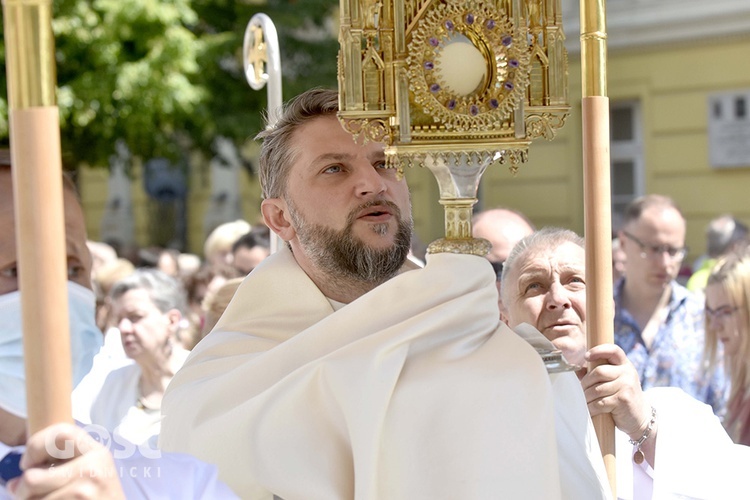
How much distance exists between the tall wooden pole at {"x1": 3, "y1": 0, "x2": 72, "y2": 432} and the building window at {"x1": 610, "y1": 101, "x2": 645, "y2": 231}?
10.9 meters

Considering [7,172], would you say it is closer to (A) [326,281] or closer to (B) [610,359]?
(A) [326,281]

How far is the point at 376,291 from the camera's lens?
2146mm

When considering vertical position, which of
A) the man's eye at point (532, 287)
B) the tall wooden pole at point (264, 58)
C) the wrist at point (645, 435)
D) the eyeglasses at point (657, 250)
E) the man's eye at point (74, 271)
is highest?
the tall wooden pole at point (264, 58)

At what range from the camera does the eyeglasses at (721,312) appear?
440 centimetres

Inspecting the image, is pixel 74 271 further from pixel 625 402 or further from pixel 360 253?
pixel 625 402

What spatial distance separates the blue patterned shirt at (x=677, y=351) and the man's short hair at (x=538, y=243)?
1272 mm

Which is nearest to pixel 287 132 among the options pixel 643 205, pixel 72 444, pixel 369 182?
pixel 369 182

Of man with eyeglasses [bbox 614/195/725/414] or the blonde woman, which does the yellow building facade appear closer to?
man with eyeglasses [bbox 614/195/725/414]

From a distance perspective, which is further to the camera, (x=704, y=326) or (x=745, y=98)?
(x=745, y=98)

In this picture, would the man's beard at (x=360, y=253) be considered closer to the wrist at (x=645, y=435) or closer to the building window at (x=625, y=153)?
the wrist at (x=645, y=435)

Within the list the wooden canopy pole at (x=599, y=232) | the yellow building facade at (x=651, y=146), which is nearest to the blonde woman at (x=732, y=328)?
the wooden canopy pole at (x=599, y=232)

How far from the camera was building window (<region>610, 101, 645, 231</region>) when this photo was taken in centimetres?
1234

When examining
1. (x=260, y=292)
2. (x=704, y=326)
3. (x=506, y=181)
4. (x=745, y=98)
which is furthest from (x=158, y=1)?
(x=260, y=292)

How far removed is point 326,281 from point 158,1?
9059mm
